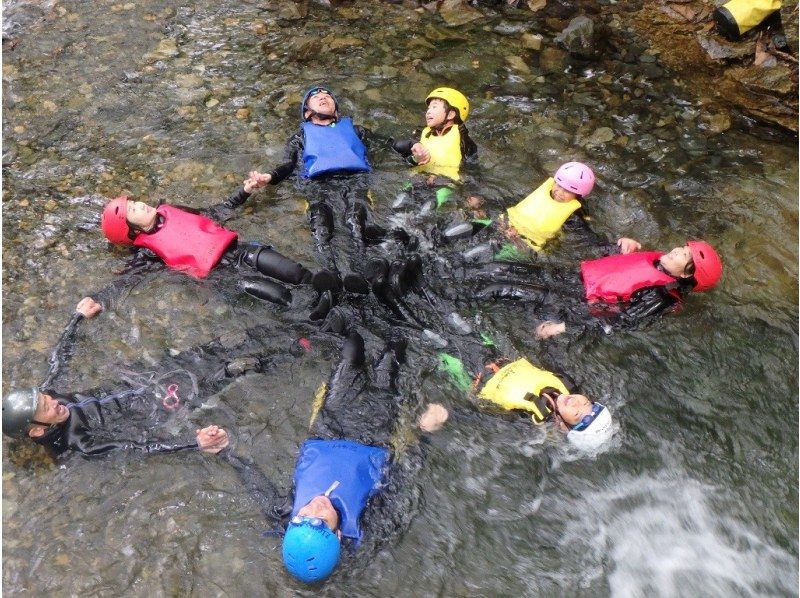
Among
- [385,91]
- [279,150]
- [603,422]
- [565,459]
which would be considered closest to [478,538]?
[565,459]

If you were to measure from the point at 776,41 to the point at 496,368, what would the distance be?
5.39 meters

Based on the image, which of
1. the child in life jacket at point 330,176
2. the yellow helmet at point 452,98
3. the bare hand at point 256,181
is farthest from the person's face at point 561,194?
the bare hand at point 256,181

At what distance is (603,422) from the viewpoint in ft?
14.3

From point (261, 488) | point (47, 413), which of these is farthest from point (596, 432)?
point (47, 413)

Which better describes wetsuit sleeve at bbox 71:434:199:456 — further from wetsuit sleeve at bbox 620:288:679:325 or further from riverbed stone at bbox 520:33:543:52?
riverbed stone at bbox 520:33:543:52

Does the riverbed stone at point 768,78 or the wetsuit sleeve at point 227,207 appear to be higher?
the riverbed stone at point 768,78

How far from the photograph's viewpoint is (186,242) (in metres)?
5.23

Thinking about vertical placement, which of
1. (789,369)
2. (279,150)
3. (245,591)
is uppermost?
(279,150)

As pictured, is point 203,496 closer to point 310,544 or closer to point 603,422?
point 310,544

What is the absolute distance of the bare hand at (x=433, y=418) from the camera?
15.3ft

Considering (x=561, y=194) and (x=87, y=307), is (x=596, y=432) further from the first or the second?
(x=87, y=307)

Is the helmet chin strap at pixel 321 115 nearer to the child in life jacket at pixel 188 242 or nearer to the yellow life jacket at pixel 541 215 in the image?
the child in life jacket at pixel 188 242

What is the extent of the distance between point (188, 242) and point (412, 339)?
2.11m

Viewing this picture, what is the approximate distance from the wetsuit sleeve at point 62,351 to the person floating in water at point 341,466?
1.59 metres
